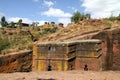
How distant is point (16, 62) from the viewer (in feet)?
40.9

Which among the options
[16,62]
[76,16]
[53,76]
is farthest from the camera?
[76,16]

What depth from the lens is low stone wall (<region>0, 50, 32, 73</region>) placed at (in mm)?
11756

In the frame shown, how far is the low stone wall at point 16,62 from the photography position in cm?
1176

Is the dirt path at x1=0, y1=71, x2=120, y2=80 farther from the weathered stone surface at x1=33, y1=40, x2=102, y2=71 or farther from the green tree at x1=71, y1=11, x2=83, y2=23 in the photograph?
the green tree at x1=71, y1=11, x2=83, y2=23

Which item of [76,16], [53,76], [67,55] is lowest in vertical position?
[53,76]

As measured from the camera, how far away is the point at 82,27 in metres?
19.2

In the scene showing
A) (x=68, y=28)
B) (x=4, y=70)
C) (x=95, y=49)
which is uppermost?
(x=68, y=28)

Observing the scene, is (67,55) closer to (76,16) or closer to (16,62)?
(16,62)

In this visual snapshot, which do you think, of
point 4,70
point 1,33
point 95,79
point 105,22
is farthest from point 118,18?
point 1,33

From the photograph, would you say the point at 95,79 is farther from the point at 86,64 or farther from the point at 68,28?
the point at 68,28

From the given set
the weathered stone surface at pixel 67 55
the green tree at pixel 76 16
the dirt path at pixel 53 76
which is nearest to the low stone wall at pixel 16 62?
the weathered stone surface at pixel 67 55

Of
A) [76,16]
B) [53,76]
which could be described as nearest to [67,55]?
[53,76]

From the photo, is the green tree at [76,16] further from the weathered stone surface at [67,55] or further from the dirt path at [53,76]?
the dirt path at [53,76]

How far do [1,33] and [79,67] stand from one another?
3028cm
